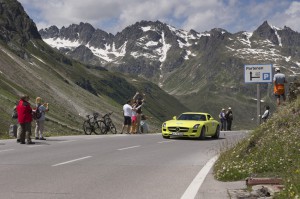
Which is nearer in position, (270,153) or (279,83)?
(270,153)

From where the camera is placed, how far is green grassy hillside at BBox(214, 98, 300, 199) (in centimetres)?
912

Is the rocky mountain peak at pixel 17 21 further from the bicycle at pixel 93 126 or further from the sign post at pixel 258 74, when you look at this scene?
the sign post at pixel 258 74

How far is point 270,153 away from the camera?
10.0 metres

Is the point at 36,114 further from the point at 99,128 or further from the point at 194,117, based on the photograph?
the point at 99,128

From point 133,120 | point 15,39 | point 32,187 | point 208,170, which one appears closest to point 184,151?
point 208,170

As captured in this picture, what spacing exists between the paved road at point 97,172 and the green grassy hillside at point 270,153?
906 millimetres

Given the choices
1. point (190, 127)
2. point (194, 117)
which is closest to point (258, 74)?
point (190, 127)

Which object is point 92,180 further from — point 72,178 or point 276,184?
point 276,184

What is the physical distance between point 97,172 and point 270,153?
3.84 metres

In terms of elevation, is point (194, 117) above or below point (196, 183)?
above

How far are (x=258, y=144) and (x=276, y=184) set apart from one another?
2.90 m

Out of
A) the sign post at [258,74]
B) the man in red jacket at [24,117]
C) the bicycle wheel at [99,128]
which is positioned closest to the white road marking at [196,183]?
the sign post at [258,74]

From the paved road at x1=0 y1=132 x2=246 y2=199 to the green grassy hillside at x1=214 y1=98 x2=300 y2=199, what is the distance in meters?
0.91

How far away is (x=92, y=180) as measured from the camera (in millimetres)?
9867
